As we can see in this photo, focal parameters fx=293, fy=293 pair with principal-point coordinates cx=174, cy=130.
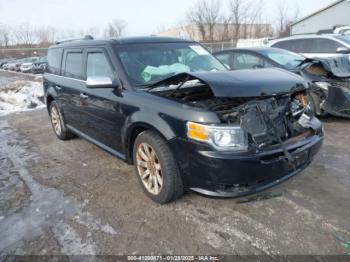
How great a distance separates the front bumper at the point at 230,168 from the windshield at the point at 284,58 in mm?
3959

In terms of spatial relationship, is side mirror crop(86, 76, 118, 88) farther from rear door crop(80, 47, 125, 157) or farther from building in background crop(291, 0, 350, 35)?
building in background crop(291, 0, 350, 35)

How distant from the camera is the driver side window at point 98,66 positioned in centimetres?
363

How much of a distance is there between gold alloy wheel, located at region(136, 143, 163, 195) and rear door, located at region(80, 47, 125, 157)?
1.42ft

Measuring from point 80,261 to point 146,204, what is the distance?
99cm

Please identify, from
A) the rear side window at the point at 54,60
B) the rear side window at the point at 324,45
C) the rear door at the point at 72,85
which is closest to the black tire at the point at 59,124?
the rear door at the point at 72,85

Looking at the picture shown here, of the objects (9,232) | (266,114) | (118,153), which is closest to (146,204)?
(118,153)

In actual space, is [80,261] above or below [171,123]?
below

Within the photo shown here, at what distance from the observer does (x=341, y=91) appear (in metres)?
5.52

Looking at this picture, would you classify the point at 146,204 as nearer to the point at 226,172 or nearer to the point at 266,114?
the point at 226,172

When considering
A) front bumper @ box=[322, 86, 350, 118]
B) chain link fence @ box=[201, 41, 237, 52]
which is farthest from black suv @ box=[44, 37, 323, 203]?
chain link fence @ box=[201, 41, 237, 52]

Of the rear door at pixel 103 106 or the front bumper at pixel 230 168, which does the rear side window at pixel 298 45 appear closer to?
the rear door at pixel 103 106

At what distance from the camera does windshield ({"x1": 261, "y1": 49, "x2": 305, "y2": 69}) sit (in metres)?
6.29

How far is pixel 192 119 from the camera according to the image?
8.45 ft

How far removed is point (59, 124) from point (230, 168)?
4.19 meters
